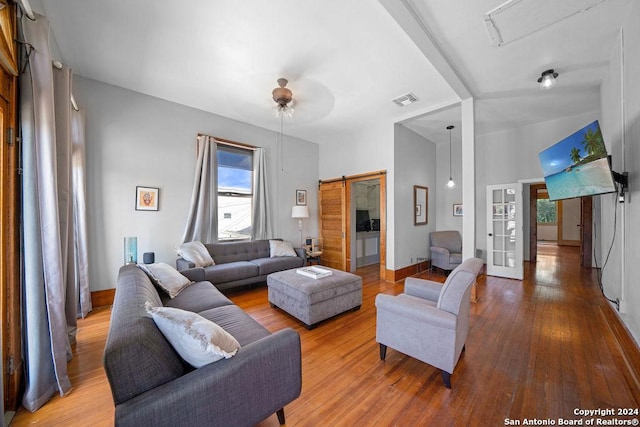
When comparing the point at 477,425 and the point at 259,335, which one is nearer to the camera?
the point at 477,425

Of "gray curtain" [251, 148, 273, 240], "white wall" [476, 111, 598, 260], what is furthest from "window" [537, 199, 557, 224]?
"gray curtain" [251, 148, 273, 240]

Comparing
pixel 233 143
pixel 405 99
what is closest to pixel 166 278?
pixel 233 143

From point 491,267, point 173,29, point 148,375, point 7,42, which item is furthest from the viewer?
point 491,267

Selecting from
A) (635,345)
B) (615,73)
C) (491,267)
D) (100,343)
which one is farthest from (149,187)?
(491,267)

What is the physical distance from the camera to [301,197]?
5641 mm

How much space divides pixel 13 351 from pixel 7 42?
1942 mm

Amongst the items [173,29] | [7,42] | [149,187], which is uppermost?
[173,29]

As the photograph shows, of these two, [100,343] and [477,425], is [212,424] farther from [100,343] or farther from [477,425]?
[100,343]

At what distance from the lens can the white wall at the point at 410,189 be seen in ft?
15.2

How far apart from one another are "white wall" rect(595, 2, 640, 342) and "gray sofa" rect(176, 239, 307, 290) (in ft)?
13.3

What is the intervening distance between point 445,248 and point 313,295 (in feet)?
13.0

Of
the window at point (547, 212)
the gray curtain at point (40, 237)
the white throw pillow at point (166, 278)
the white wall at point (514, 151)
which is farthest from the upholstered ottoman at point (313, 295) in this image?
the window at point (547, 212)

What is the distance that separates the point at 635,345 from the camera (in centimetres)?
210

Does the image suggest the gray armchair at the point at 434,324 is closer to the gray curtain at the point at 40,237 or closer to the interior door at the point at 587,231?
the gray curtain at the point at 40,237
